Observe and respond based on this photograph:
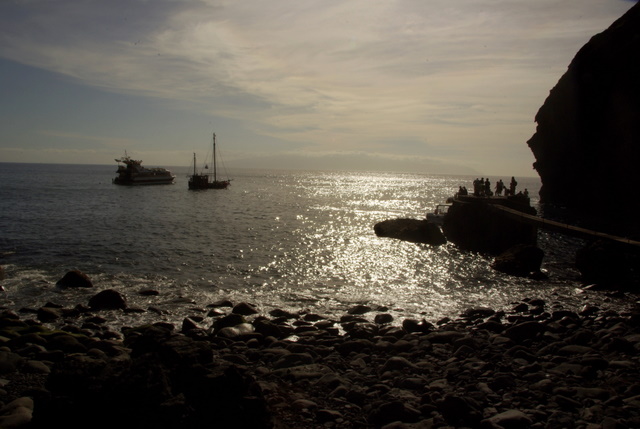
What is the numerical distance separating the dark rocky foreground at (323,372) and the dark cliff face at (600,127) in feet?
141

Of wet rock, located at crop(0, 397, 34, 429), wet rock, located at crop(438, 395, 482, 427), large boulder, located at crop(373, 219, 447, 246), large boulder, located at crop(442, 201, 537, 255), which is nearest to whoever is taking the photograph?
wet rock, located at crop(0, 397, 34, 429)

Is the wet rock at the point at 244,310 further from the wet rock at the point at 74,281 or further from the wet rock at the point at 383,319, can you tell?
the wet rock at the point at 74,281

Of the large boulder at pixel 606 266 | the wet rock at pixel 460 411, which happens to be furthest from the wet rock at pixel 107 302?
the large boulder at pixel 606 266

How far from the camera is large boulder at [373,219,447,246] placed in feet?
124

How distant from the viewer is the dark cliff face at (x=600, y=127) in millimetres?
50719

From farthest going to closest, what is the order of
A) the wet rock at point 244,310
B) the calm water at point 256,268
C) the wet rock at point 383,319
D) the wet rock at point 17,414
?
the calm water at point 256,268
the wet rock at point 244,310
the wet rock at point 383,319
the wet rock at point 17,414

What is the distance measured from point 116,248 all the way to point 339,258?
15140 mm

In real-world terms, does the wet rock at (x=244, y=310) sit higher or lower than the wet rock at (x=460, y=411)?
lower

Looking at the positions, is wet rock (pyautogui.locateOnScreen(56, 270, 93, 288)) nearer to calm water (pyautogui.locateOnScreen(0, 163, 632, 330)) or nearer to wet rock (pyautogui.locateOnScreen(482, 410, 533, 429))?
calm water (pyautogui.locateOnScreen(0, 163, 632, 330))

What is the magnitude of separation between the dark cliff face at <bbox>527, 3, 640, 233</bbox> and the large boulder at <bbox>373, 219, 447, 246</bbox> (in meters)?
25.7

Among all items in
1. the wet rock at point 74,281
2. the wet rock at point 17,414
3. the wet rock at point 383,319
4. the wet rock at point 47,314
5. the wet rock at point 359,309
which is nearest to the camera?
the wet rock at point 17,414

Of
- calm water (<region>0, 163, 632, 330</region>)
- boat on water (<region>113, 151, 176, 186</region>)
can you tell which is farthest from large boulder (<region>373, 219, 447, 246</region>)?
boat on water (<region>113, 151, 176, 186</region>)

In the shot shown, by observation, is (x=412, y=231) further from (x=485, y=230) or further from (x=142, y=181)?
(x=142, y=181)

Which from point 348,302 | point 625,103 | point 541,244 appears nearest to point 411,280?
point 348,302
